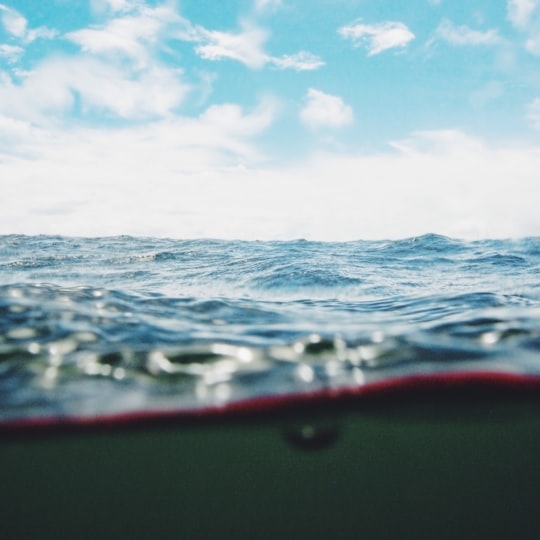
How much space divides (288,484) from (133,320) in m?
2.07

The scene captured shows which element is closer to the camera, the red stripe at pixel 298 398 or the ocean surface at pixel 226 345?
the red stripe at pixel 298 398

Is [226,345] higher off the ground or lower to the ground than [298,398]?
higher

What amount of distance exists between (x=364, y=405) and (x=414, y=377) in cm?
37

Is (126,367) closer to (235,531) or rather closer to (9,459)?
(9,459)

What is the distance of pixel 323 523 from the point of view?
7.45 feet

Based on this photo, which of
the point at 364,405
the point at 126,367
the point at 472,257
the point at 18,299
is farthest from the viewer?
the point at 472,257

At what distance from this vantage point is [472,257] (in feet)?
41.5

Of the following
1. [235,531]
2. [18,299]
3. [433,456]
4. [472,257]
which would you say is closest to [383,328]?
[433,456]

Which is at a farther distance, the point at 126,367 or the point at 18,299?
the point at 18,299

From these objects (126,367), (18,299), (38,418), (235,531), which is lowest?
(235,531)

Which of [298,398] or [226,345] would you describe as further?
[226,345]

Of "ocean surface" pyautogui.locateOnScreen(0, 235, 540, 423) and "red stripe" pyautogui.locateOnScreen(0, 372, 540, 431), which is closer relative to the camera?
"red stripe" pyautogui.locateOnScreen(0, 372, 540, 431)

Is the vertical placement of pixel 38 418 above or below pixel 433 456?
above

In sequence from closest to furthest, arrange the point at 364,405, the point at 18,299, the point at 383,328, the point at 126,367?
the point at 364,405 → the point at 126,367 → the point at 383,328 → the point at 18,299
